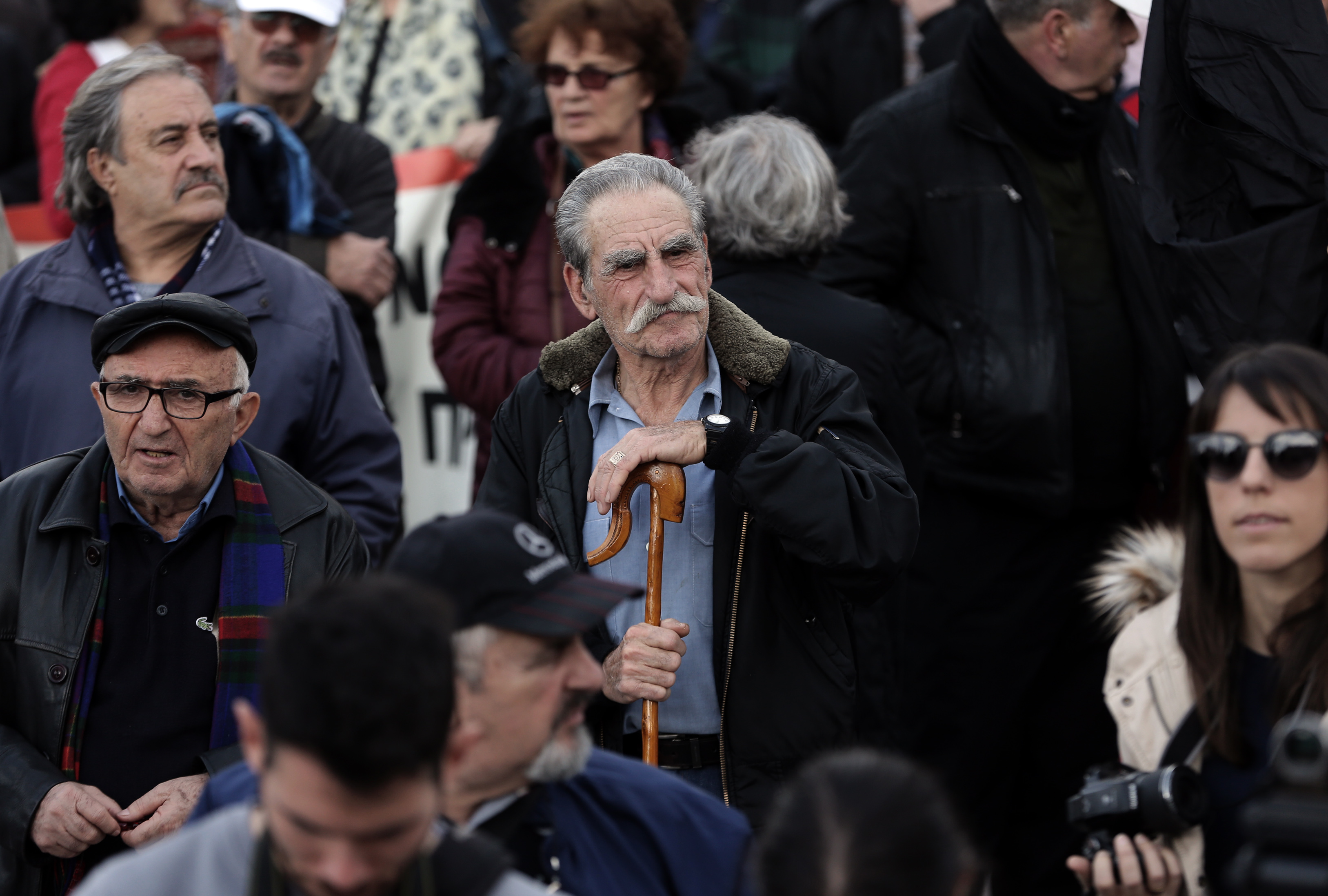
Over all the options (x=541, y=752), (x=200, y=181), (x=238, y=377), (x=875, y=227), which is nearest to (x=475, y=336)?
(x=200, y=181)

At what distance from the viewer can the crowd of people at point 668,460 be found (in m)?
2.60

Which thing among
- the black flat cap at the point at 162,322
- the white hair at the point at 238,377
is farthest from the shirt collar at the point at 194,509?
the black flat cap at the point at 162,322

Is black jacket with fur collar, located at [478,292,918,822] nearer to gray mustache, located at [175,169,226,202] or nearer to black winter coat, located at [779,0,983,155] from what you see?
gray mustache, located at [175,169,226,202]

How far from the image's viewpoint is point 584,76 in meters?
5.22

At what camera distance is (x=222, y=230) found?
4.66 m

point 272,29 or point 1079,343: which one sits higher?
point 272,29

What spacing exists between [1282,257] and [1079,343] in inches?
37.9

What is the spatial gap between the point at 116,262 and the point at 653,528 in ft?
6.64

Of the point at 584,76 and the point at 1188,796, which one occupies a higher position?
the point at 584,76

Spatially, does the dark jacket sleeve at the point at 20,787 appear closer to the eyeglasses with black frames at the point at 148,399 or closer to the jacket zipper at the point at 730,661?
A: the eyeglasses with black frames at the point at 148,399

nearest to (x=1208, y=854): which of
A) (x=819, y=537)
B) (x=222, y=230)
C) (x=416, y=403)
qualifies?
(x=819, y=537)

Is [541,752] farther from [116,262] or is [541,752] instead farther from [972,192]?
[972,192]

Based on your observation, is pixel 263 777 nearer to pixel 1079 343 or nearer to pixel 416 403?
pixel 1079 343

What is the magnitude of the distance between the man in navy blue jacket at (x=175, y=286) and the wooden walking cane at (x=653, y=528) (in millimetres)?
1231
